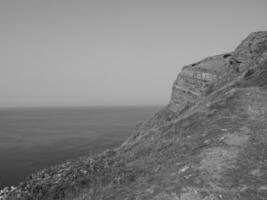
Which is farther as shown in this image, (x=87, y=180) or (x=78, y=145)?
(x=78, y=145)

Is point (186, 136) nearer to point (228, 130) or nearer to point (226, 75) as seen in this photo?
point (228, 130)

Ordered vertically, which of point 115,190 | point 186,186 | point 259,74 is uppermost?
point 259,74

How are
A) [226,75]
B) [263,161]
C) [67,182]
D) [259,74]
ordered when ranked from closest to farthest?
1. [263,161]
2. [67,182]
3. [259,74]
4. [226,75]

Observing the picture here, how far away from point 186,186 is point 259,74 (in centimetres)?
2036

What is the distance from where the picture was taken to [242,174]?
12727 mm

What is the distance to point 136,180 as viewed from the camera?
605 inches

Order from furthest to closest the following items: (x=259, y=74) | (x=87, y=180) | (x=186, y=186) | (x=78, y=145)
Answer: (x=78, y=145) → (x=259, y=74) → (x=87, y=180) → (x=186, y=186)

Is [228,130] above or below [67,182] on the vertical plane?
above

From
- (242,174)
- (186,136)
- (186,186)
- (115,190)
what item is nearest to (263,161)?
(242,174)

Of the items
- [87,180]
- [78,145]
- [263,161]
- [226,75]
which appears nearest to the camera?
[263,161]

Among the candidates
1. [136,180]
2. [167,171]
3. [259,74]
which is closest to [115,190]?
[136,180]

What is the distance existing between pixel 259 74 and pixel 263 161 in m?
17.0

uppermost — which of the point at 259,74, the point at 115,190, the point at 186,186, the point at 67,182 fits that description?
the point at 259,74

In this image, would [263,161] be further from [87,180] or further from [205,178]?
[87,180]
